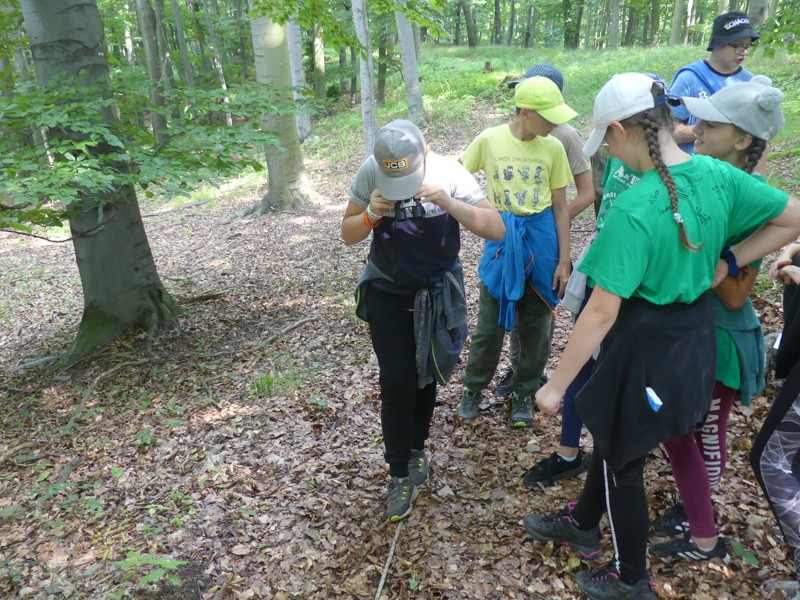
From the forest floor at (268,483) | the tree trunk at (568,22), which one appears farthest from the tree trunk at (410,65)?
the tree trunk at (568,22)

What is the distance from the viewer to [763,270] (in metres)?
5.02

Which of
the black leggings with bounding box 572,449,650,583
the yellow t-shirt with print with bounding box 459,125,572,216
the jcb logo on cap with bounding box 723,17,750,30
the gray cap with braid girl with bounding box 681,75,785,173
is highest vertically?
the jcb logo on cap with bounding box 723,17,750,30

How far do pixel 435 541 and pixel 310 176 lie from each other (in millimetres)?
12677

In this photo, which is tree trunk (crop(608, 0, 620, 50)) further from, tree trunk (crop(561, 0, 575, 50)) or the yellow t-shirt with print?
the yellow t-shirt with print

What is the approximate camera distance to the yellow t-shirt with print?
3230mm

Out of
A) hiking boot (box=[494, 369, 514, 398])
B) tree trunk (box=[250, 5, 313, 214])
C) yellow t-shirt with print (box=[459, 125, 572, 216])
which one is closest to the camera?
yellow t-shirt with print (box=[459, 125, 572, 216])

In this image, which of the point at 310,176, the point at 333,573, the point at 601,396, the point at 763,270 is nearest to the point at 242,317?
the point at 333,573

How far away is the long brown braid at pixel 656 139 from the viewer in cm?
176

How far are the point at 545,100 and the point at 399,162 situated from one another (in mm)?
1153

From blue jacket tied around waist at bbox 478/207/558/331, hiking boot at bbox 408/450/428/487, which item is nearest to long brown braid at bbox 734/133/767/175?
blue jacket tied around waist at bbox 478/207/558/331

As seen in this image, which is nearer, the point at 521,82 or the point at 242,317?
the point at 521,82

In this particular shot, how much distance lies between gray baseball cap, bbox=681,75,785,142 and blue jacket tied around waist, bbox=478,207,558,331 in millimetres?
1185

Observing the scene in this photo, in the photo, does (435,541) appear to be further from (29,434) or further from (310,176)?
(310,176)

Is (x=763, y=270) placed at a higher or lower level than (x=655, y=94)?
lower
